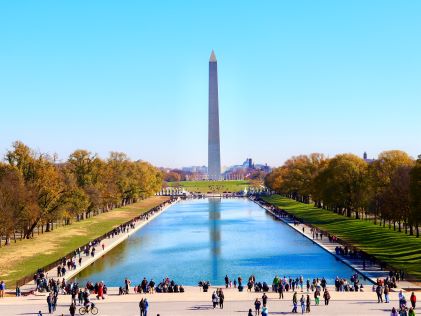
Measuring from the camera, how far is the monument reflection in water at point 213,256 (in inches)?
1663

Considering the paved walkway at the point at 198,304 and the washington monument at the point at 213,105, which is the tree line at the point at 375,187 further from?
the washington monument at the point at 213,105

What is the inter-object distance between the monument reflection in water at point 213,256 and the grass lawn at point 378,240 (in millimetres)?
4179

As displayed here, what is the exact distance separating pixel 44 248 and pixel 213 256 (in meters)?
16.6

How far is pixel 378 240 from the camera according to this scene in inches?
2242

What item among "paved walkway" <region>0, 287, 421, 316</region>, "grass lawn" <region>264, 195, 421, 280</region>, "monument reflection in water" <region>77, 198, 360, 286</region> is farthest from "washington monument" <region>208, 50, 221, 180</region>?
"paved walkway" <region>0, 287, 421, 316</region>

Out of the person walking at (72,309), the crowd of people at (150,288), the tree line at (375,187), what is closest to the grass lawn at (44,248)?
the crowd of people at (150,288)

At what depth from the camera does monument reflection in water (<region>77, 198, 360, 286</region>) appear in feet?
139

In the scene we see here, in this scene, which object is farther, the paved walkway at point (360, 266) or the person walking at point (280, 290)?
the paved walkway at point (360, 266)

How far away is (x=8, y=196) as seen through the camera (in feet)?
191

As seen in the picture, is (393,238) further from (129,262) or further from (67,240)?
(67,240)

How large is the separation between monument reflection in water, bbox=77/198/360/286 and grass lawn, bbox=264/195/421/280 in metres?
4.18

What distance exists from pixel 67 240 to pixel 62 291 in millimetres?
25648

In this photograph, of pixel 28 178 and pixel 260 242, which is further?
pixel 28 178

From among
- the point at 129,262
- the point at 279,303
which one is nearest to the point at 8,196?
the point at 129,262
